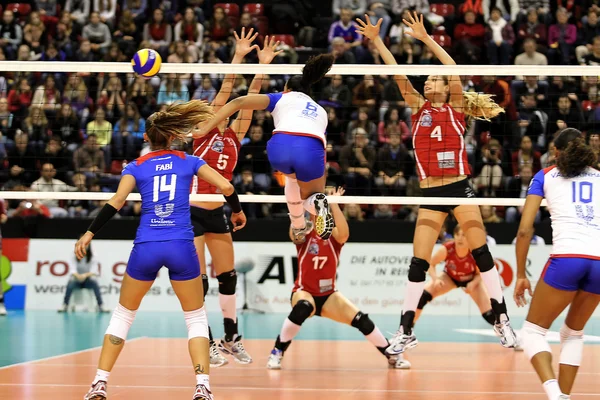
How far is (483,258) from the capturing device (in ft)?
29.7

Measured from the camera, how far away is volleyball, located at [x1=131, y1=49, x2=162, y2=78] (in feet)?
27.5

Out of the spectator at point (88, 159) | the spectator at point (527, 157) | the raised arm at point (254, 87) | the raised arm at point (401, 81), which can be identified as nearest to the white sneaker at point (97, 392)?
the raised arm at point (254, 87)

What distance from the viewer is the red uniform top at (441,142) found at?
906cm

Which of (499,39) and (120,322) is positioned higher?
(499,39)

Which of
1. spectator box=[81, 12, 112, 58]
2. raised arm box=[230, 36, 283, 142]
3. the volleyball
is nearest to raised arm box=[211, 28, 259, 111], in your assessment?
raised arm box=[230, 36, 283, 142]

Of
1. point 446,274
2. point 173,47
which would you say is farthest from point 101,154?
point 446,274

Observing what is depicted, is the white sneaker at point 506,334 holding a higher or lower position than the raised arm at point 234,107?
lower

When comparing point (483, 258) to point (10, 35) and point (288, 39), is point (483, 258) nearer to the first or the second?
point (288, 39)

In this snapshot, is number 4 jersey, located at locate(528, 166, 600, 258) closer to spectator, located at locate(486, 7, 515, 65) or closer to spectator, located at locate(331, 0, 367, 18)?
spectator, located at locate(486, 7, 515, 65)

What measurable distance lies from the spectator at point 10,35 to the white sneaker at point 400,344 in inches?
507

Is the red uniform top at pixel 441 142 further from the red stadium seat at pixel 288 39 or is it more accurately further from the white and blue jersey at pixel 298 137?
the red stadium seat at pixel 288 39

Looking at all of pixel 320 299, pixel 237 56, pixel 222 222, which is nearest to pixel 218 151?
pixel 222 222

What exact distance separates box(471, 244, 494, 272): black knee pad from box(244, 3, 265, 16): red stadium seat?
11.9 metres

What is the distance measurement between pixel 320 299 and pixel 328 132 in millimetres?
7676
